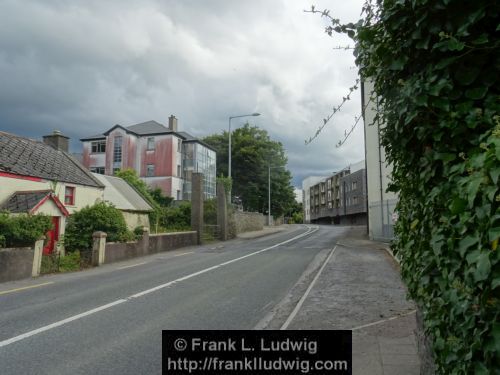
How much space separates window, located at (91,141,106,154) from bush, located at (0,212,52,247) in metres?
41.8

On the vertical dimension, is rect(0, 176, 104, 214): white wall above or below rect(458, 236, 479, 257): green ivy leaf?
above

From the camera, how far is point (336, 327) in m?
7.13

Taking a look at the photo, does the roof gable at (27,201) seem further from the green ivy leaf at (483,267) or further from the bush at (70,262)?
the green ivy leaf at (483,267)

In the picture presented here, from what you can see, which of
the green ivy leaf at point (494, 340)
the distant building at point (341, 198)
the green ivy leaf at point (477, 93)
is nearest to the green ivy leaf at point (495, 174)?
the green ivy leaf at point (494, 340)

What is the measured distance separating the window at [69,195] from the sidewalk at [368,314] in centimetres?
1731

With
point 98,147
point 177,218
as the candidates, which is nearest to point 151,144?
point 98,147

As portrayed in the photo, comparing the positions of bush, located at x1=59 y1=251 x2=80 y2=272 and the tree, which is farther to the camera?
the tree

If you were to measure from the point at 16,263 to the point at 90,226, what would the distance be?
242 inches

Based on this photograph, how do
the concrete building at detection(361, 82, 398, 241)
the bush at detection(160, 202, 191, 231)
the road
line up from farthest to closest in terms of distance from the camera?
1. the bush at detection(160, 202, 191, 231)
2. the concrete building at detection(361, 82, 398, 241)
3. the road

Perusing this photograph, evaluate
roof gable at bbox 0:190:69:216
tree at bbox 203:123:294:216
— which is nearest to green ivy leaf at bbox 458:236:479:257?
roof gable at bbox 0:190:69:216

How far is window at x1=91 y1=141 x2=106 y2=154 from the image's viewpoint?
56500mm

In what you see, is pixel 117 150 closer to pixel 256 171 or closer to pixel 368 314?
pixel 256 171

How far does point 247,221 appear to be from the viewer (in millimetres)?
47000

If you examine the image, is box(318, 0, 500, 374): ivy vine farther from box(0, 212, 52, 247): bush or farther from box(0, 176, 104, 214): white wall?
box(0, 176, 104, 214): white wall
